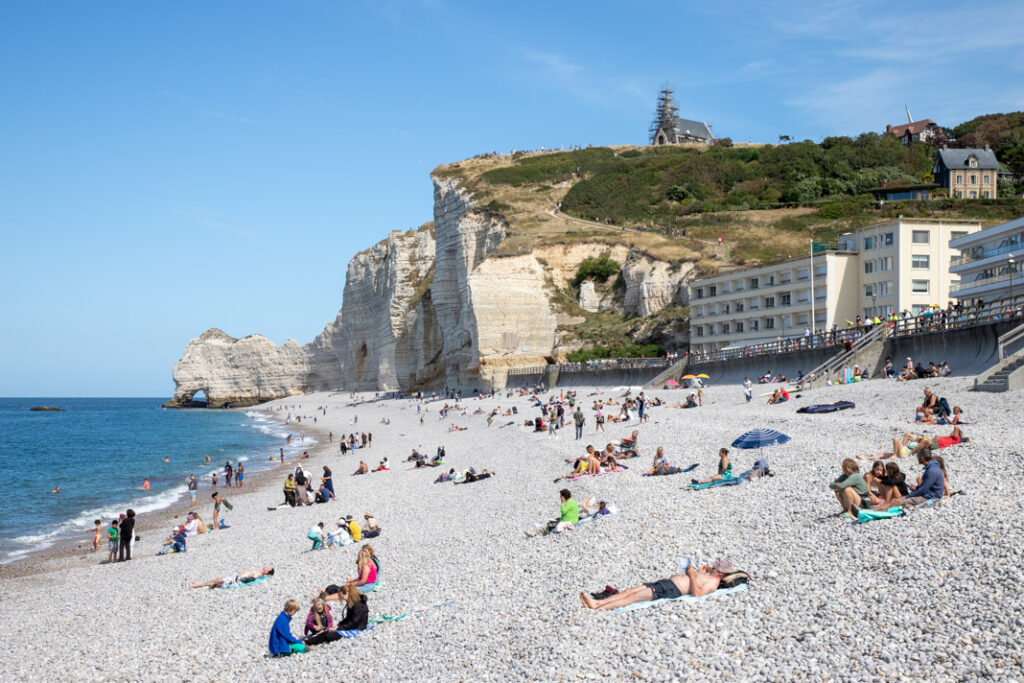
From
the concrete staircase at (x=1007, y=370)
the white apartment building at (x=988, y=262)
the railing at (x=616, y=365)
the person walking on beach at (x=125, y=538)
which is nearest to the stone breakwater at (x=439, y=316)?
the railing at (x=616, y=365)

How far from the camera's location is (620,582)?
9719 millimetres

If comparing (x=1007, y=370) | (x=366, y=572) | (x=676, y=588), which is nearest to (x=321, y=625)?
(x=366, y=572)

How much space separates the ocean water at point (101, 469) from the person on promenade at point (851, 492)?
1878 cm

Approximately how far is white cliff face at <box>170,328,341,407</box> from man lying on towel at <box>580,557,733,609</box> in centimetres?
9306

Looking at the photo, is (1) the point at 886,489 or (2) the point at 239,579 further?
(2) the point at 239,579

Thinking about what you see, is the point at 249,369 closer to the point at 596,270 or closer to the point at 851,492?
the point at 596,270

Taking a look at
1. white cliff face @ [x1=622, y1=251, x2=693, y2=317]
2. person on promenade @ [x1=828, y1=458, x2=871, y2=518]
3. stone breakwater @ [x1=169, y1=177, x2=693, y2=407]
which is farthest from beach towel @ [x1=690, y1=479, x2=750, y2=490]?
stone breakwater @ [x1=169, y1=177, x2=693, y2=407]

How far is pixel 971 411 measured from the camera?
17.4 metres

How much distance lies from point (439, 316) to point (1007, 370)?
180ft

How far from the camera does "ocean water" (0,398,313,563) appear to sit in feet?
79.5

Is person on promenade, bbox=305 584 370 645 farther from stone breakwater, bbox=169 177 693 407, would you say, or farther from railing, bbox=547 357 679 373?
stone breakwater, bbox=169 177 693 407

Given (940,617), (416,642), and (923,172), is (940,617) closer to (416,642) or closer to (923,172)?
(416,642)

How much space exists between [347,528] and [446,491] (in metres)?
4.91

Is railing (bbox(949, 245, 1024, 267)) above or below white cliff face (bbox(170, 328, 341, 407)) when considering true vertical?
above
